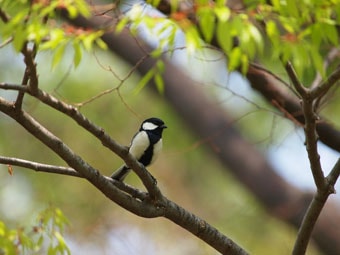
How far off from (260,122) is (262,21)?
8.44 meters

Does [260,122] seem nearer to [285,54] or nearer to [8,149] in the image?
[8,149]

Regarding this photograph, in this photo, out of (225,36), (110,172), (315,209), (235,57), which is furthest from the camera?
(110,172)

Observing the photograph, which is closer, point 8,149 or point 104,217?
point 104,217

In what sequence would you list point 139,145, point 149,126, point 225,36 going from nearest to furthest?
point 225,36
point 139,145
point 149,126

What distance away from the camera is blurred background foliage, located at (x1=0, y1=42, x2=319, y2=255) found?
A: 9.49 m

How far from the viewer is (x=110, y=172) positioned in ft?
32.4

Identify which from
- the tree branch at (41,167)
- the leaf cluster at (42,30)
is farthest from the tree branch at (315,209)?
the leaf cluster at (42,30)

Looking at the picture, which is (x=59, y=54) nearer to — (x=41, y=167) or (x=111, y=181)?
(x=41, y=167)

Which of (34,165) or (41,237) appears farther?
(41,237)

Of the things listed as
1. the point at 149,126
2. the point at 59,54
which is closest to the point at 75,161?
the point at 59,54

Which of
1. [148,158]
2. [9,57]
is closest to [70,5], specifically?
[148,158]

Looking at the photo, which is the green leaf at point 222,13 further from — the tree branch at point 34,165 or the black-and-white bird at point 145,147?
the black-and-white bird at point 145,147

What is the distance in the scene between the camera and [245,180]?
28.6 ft

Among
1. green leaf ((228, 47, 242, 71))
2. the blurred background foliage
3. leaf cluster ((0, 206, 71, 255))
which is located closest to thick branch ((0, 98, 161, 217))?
leaf cluster ((0, 206, 71, 255))
